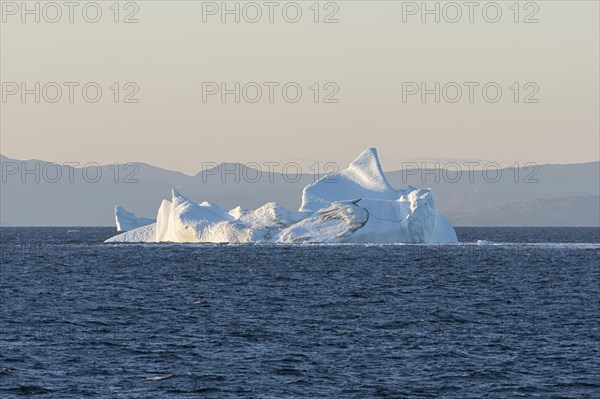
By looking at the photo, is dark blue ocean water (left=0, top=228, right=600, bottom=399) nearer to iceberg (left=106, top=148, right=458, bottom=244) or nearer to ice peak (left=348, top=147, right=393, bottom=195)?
iceberg (left=106, top=148, right=458, bottom=244)

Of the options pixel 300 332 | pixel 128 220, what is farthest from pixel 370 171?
pixel 300 332

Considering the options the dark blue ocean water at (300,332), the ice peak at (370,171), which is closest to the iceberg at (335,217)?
the ice peak at (370,171)

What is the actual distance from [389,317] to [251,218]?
5958 cm

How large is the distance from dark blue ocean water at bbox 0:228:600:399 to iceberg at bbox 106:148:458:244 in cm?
2081

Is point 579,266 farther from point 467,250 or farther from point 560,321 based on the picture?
point 560,321

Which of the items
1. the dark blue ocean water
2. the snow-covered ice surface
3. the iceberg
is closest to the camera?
the dark blue ocean water

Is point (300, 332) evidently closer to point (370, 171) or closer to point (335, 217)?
point (335, 217)

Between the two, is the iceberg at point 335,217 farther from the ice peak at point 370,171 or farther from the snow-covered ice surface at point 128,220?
the snow-covered ice surface at point 128,220

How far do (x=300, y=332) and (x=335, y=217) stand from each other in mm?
60434

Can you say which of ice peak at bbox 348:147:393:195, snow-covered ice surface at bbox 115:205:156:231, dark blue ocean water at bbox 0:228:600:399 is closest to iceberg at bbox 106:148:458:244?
ice peak at bbox 348:147:393:195

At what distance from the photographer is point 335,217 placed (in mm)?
104188

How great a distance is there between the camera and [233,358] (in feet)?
123

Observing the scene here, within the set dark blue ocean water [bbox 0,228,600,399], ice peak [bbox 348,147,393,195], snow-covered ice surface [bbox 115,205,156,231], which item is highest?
ice peak [bbox 348,147,393,195]

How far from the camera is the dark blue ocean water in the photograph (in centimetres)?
3319
